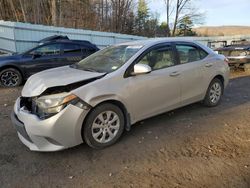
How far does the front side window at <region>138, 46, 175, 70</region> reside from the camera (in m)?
4.82

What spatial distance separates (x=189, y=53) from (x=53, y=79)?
279 centimetres

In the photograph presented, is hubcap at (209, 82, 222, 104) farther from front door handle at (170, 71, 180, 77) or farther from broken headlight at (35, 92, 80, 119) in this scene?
broken headlight at (35, 92, 80, 119)

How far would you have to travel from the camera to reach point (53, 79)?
4.23 meters

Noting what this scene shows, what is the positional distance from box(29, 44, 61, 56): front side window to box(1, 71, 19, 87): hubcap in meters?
0.95

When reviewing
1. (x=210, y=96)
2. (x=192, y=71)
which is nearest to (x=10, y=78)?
(x=192, y=71)

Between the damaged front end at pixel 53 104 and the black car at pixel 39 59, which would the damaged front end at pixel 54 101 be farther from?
the black car at pixel 39 59

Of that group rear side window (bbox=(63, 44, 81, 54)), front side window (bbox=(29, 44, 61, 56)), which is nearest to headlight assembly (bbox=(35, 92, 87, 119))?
front side window (bbox=(29, 44, 61, 56))

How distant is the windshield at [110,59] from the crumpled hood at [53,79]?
294 millimetres

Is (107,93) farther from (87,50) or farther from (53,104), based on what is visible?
Answer: (87,50)

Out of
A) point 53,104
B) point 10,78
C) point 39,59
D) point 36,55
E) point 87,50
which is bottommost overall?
point 10,78

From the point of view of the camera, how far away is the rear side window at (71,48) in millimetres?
9930

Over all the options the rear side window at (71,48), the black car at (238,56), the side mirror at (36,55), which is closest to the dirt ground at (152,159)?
the side mirror at (36,55)

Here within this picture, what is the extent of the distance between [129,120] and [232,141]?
164 cm

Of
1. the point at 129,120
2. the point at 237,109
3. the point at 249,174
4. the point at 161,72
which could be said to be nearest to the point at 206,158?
the point at 249,174
